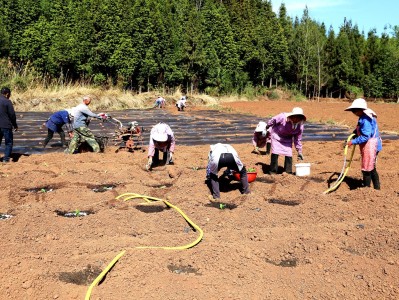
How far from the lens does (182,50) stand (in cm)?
3020

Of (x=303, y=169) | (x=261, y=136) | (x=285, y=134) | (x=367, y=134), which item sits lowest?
(x=303, y=169)

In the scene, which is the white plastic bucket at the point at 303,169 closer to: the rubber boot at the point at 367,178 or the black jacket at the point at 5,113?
the rubber boot at the point at 367,178

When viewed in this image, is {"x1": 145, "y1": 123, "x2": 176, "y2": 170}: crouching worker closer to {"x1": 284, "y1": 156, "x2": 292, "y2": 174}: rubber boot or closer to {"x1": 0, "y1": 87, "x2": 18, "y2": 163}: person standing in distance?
{"x1": 284, "y1": 156, "x2": 292, "y2": 174}: rubber boot

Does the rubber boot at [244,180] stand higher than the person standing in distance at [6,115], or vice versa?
the person standing in distance at [6,115]

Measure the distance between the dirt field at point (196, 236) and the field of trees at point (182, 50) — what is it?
1639 centimetres

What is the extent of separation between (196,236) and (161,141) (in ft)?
9.60

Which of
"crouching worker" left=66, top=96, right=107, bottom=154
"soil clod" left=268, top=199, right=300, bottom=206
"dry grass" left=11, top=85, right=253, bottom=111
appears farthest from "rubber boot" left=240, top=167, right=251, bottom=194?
"dry grass" left=11, top=85, right=253, bottom=111

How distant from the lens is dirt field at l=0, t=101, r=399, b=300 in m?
3.57

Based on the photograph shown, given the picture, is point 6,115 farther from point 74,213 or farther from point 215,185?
point 215,185

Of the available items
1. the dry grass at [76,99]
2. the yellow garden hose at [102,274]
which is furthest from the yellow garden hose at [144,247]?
the dry grass at [76,99]

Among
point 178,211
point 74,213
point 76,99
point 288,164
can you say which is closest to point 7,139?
point 74,213

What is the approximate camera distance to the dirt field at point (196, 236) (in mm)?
3570

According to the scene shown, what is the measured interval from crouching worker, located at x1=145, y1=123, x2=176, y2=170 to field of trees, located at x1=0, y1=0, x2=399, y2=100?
1523cm

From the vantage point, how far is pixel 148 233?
15.8ft
